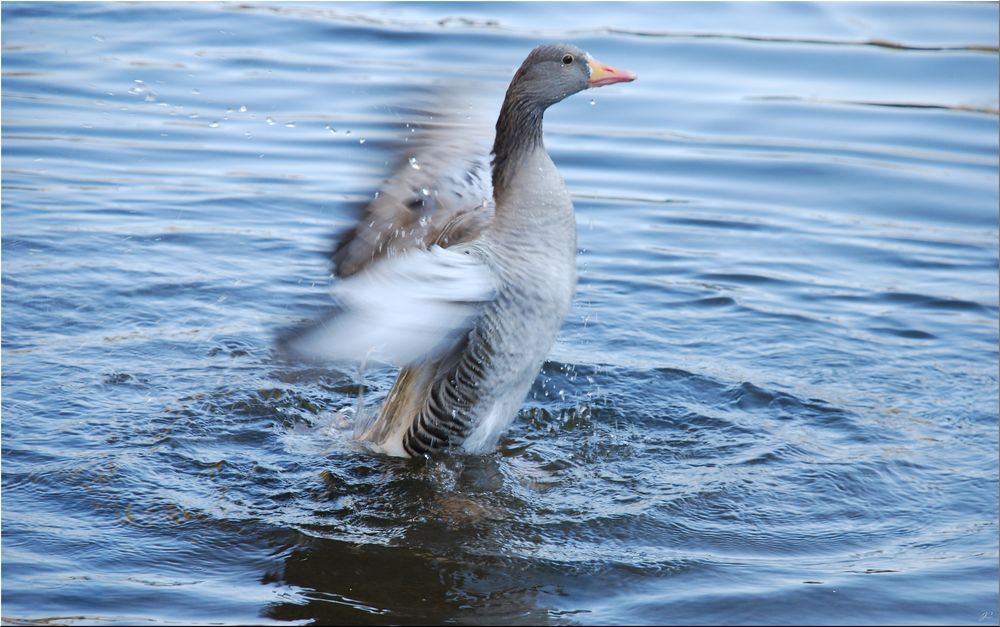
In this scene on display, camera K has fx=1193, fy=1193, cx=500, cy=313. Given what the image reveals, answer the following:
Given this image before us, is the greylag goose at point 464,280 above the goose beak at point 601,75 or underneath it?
underneath

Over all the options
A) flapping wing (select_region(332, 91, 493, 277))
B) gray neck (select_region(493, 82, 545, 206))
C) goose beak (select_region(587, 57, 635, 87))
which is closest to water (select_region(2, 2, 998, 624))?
flapping wing (select_region(332, 91, 493, 277))

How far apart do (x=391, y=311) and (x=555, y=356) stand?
2.56 m

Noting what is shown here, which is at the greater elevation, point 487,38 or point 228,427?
point 487,38

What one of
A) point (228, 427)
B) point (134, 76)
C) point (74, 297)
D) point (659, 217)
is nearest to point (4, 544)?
point (228, 427)

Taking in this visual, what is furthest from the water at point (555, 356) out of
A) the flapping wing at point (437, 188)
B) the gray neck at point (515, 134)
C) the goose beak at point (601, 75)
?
the goose beak at point (601, 75)

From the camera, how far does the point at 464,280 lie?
4762mm

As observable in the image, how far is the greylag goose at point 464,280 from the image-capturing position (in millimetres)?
4562

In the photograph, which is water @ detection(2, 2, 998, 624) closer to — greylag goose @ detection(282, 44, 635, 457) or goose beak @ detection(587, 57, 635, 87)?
greylag goose @ detection(282, 44, 635, 457)

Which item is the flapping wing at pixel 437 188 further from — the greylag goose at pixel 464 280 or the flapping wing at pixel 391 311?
the flapping wing at pixel 391 311

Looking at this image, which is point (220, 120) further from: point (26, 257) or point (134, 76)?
point (26, 257)

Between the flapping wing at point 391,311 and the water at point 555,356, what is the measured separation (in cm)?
21

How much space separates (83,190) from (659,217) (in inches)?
178

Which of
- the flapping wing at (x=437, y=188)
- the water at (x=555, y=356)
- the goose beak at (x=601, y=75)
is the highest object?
the goose beak at (x=601, y=75)

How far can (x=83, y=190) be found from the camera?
9.34 m
